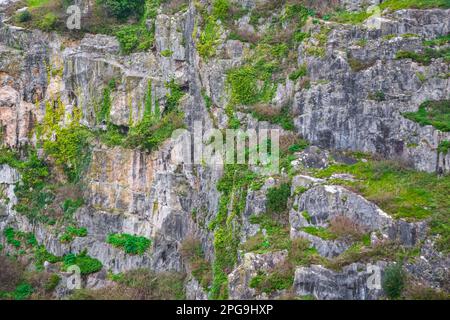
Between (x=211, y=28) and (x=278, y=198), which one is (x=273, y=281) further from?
(x=211, y=28)

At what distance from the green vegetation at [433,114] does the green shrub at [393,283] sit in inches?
278

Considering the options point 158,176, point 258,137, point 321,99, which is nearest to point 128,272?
point 158,176

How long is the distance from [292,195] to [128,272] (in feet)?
28.9

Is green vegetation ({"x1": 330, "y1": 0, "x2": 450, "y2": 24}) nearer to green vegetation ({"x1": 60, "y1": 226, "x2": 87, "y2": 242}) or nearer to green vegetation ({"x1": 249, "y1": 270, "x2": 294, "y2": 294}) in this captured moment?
green vegetation ({"x1": 249, "y1": 270, "x2": 294, "y2": 294})

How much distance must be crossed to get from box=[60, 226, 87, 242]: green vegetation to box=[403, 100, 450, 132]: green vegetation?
15.0 metres

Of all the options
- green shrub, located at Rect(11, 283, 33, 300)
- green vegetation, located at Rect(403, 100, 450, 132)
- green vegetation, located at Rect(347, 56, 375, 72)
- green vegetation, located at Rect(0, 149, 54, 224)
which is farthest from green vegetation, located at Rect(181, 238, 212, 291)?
green vegetation, located at Rect(403, 100, 450, 132)

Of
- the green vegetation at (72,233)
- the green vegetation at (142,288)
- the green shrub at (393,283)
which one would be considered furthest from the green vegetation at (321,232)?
the green vegetation at (72,233)

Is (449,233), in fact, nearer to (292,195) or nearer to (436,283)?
(436,283)

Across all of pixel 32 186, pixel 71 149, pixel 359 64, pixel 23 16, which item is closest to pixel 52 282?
pixel 32 186

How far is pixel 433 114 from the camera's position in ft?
84.6

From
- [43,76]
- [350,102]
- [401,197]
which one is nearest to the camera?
[401,197]

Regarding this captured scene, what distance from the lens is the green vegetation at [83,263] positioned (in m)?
29.8

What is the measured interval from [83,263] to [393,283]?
14.9 meters

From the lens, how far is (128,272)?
29.2m
